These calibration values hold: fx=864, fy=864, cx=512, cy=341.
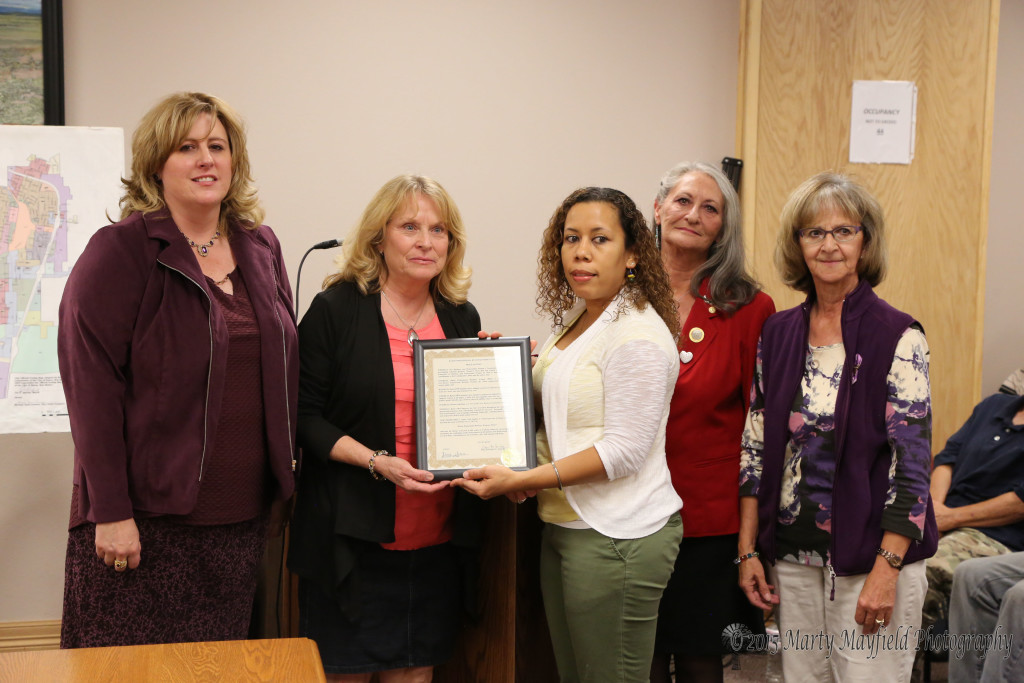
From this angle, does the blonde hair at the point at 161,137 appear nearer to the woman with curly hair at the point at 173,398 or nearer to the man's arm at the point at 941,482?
the woman with curly hair at the point at 173,398

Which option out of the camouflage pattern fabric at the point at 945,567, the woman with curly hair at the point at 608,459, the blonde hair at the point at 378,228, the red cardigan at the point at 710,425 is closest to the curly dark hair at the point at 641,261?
the woman with curly hair at the point at 608,459

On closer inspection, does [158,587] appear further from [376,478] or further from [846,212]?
[846,212]

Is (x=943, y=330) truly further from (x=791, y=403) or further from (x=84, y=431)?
(x=84, y=431)

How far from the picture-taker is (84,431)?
1.88 metres

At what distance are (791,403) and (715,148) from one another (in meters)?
2.18

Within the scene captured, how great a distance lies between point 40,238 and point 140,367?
138 centimetres

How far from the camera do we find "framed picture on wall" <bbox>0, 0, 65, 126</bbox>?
129 inches

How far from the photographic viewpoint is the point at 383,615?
2.18 m

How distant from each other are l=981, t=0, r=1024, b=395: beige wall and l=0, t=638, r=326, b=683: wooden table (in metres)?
3.82

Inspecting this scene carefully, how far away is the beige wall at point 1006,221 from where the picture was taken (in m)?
4.12

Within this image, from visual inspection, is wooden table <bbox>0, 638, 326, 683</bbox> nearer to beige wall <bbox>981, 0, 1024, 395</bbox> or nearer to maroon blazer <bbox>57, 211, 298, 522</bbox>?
maroon blazer <bbox>57, 211, 298, 522</bbox>

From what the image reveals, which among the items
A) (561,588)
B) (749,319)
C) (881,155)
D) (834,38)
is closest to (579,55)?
(834,38)

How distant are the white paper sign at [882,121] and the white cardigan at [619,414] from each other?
2279mm

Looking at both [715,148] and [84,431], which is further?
[715,148]
